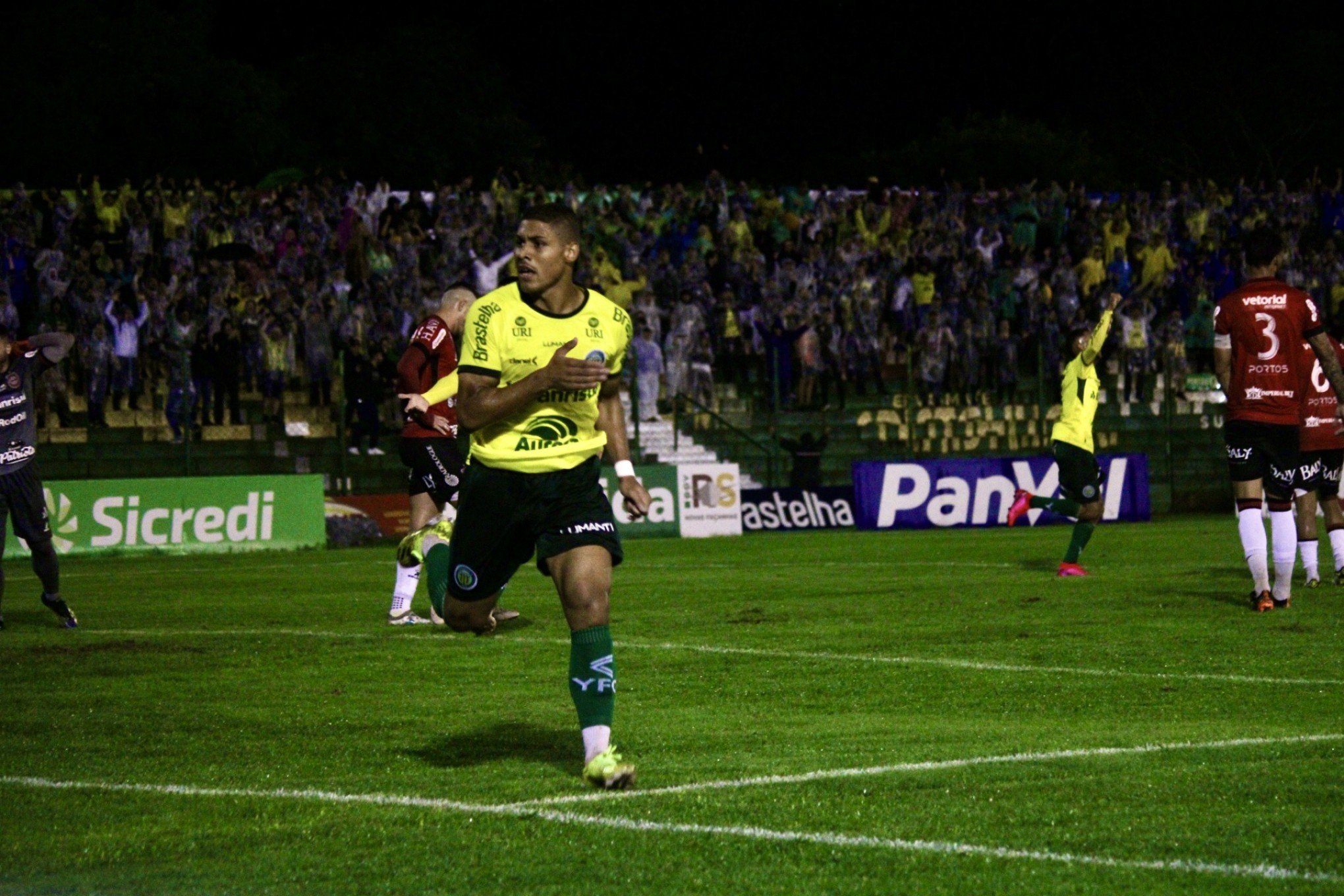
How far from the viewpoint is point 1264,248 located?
13.0 meters

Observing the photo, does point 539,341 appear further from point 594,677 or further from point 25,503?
point 25,503

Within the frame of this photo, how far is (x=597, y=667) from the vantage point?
7.23m

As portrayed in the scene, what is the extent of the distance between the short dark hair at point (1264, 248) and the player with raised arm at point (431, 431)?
560 cm

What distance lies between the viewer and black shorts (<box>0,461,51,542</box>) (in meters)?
13.7

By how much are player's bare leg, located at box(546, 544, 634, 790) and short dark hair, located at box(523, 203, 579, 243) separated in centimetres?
132

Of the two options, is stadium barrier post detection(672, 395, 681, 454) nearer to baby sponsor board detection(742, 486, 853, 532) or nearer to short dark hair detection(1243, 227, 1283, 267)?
baby sponsor board detection(742, 486, 853, 532)

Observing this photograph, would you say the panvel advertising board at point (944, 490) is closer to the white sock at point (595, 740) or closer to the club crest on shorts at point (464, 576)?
the club crest on shorts at point (464, 576)

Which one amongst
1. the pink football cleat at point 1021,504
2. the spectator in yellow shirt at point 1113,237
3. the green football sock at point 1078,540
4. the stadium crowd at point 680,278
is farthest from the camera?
the spectator in yellow shirt at point 1113,237

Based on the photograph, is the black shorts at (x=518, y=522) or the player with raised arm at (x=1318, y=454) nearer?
the black shorts at (x=518, y=522)

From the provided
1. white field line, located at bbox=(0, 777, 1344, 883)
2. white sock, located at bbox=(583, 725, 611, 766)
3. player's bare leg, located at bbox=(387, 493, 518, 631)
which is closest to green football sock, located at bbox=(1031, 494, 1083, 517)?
player's bare leg, located at bbox=(387, 493, 518, 631)

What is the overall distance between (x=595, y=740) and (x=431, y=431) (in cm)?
675

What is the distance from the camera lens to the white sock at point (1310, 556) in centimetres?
1579

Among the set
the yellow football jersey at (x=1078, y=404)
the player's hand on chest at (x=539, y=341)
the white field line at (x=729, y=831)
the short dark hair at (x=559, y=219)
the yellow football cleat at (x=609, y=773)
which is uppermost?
the short dark hair at (x=559, y=219)

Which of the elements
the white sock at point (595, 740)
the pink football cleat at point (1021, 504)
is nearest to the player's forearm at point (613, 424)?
the white sock at point (595, 740)
